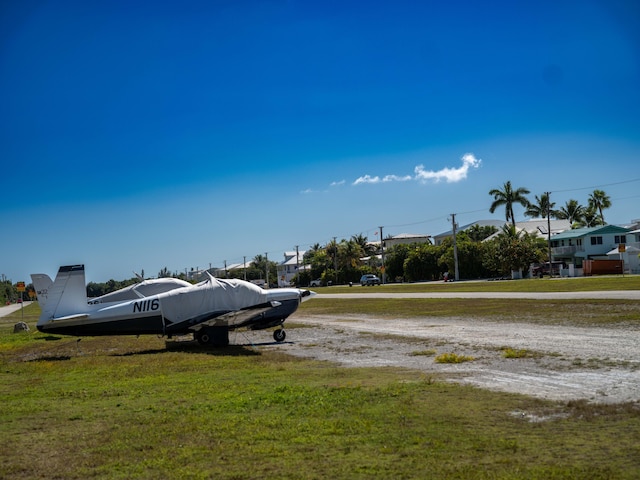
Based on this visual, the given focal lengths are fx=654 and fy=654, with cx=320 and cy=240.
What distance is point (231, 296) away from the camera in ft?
76.2

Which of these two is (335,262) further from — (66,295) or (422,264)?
(66,295)

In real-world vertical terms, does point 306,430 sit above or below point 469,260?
below

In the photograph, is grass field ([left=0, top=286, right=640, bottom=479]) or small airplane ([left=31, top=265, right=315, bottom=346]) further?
small airplane ([left=31, top=265, right=315, bottom=346])

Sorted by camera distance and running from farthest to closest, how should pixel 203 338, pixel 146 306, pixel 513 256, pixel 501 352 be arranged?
pixel 513 256, pixel 203 338, pixel 146 306, pixel 501 352

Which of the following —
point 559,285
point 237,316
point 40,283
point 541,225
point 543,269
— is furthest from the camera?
point 541,225

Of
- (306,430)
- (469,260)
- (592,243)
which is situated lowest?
(306,430)

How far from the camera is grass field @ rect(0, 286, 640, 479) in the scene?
708cm

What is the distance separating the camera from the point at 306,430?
29.3ft

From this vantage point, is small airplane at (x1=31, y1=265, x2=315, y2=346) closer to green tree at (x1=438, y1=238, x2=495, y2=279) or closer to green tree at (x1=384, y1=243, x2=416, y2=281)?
green tree at (x1=438, y1=238, x2=495, y2=279)

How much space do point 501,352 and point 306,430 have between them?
9.70 metres

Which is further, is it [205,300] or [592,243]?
[592,243]

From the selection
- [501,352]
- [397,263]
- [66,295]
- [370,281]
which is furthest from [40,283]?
[397,263]

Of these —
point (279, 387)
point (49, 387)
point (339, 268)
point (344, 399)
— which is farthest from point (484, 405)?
point (339, 268)

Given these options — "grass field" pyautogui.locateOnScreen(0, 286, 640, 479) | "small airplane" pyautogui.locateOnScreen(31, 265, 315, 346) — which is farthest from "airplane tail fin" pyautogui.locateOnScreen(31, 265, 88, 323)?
"grass field" pyautogui.locateOnScreen(0, 286, 640, 479)
